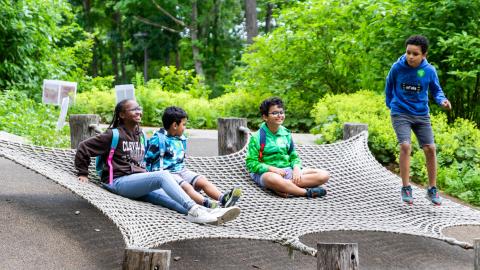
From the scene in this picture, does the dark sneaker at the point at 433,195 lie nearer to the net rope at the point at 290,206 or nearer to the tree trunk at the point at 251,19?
the net rope at the point at 290,206

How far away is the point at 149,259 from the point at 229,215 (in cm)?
150

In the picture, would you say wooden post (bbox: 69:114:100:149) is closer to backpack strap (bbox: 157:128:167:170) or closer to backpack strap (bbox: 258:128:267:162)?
backpack strap (bbox: 157:128:167:170)

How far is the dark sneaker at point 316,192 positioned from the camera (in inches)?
251

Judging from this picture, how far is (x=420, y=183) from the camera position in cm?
859

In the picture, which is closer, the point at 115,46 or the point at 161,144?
the point at 161,144

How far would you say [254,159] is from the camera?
6438mm

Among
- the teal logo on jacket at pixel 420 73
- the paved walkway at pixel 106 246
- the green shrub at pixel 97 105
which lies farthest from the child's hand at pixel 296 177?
the green shrub at pixel 97 105

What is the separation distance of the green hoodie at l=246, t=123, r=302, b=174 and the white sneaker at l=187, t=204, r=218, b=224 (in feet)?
4.58

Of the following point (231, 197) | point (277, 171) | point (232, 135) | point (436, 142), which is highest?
point (232, 135)

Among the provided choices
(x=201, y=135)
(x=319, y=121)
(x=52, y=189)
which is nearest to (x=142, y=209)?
(x=52, y=189)

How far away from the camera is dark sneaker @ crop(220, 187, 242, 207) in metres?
5.26

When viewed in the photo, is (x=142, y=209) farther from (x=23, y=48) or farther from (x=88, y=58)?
(x=88, y=58)

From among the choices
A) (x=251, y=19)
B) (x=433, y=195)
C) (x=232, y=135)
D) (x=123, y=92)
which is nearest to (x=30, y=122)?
(x=123, y=92)

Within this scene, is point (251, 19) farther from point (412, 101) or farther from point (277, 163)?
point (412, 101)
